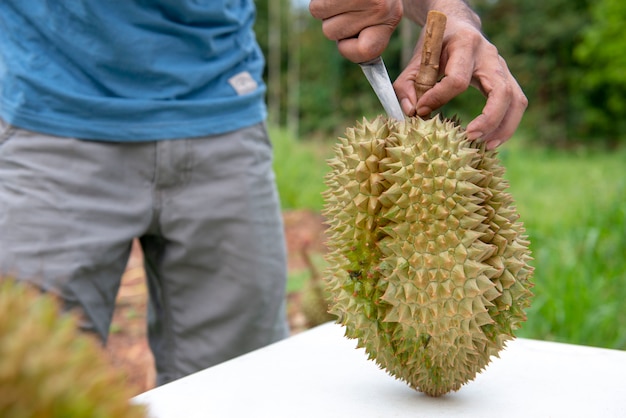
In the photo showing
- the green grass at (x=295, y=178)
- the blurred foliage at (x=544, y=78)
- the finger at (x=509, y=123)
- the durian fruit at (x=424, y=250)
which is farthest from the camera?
the blurred foliage at (x=544, y=78)

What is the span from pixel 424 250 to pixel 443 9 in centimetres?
55

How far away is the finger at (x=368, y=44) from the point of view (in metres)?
1.27

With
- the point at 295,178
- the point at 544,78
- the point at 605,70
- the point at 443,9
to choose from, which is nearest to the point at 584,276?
the point at 443,9

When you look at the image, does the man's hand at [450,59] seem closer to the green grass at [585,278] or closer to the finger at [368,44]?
the finger at [368,44]

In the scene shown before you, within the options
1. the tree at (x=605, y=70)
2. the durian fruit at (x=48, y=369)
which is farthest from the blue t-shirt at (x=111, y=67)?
the tree at (x=605, y=70)

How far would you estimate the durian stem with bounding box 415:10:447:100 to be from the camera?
119 centimetres

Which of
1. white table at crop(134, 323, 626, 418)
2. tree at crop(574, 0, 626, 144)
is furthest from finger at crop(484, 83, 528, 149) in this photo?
tree at crop(574, 0, 626, 144)

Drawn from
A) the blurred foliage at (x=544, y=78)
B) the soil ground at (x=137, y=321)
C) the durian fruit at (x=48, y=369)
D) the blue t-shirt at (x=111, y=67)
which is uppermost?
the blurred foliage at (x=544, y=78)

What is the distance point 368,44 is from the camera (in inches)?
49.9

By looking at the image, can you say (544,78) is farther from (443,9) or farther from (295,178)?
(443,9)

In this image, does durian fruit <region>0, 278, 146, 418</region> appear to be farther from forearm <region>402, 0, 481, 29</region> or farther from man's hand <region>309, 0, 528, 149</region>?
forearm <region>402, 0, 481, 29</region>

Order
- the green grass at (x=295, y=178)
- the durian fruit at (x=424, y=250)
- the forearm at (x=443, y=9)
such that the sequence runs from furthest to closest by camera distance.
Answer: the green grass at (x=295, y=178)
the forearm at (x=443, y=9)
the durian fruit at (x=424, y=250)

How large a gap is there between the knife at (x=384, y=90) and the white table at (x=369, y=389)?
51cm

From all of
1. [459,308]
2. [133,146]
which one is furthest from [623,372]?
[133,146]
